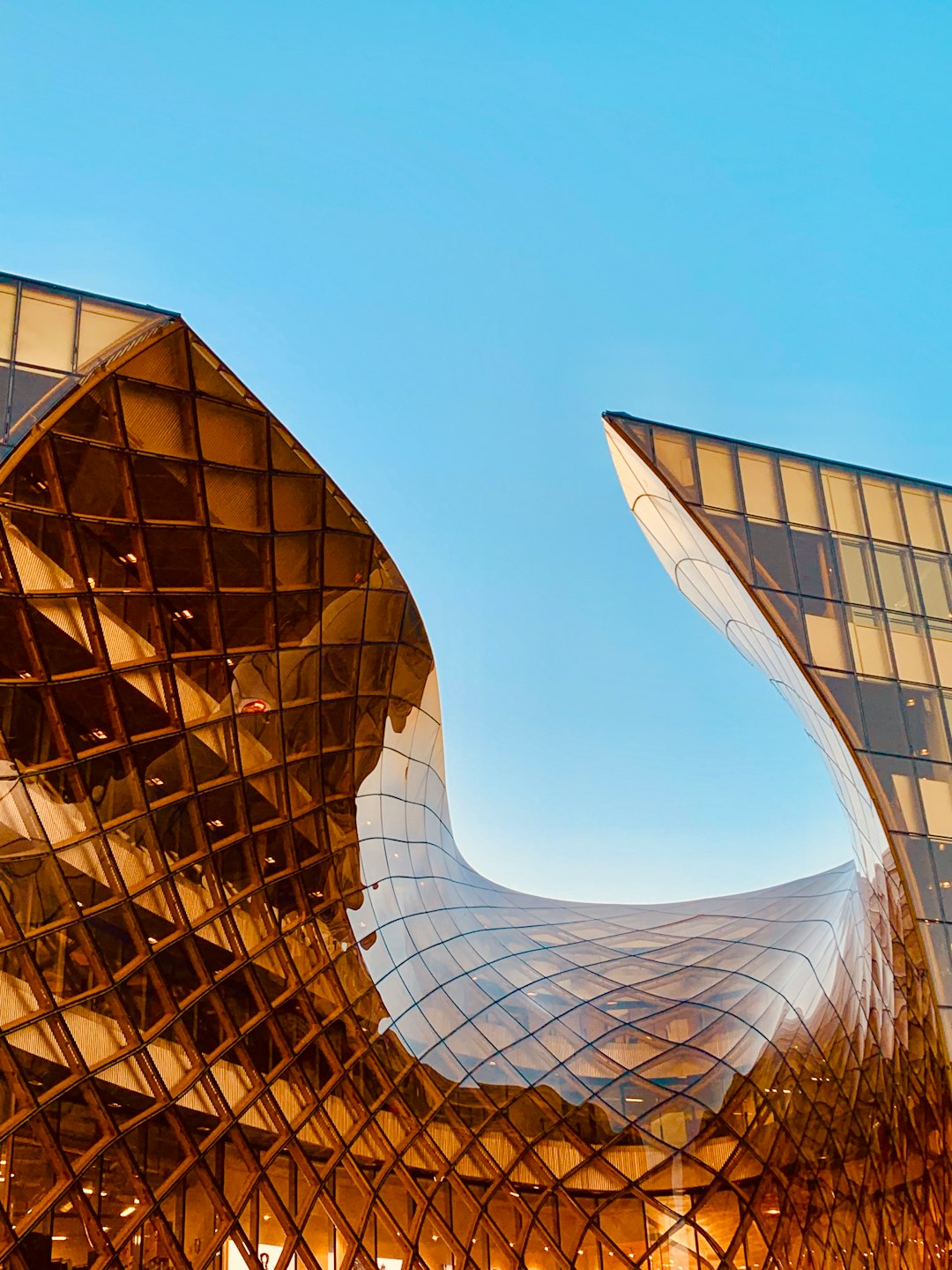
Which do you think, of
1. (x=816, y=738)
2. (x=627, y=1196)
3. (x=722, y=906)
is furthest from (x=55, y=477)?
(x=722, y=906)

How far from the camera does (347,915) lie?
106ft

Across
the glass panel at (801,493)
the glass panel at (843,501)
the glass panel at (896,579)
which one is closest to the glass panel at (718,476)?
the glass panel at (801,493)

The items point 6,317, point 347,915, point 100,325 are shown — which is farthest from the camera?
point 347,915

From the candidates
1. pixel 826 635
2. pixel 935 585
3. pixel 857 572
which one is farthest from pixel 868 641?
pixel 935 585

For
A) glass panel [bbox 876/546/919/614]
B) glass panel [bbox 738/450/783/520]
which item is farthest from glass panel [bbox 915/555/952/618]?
glass panel [bbox 738/450/783/520]

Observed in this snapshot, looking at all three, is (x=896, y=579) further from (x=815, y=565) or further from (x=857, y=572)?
(x=815, y=565)

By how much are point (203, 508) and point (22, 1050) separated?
39.1 feet

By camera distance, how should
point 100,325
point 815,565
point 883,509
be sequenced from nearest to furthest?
point 100,325
point 815,565
point 883,509

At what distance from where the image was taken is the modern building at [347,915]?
23.6m

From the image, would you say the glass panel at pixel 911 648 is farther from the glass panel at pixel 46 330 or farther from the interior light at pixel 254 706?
the glass panel at pixel 46 330

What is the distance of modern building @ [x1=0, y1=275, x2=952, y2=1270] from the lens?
2362 centimetres

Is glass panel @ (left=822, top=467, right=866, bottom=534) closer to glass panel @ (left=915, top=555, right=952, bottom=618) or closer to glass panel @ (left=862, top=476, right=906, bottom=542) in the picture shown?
glass panel @ (left=862, top=476, right=906, bottom=542)

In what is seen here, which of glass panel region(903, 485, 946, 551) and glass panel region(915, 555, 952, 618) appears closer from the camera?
glass panel region(915, 555, 952, 618)

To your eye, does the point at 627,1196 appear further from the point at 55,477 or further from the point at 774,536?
the point at 55,477
